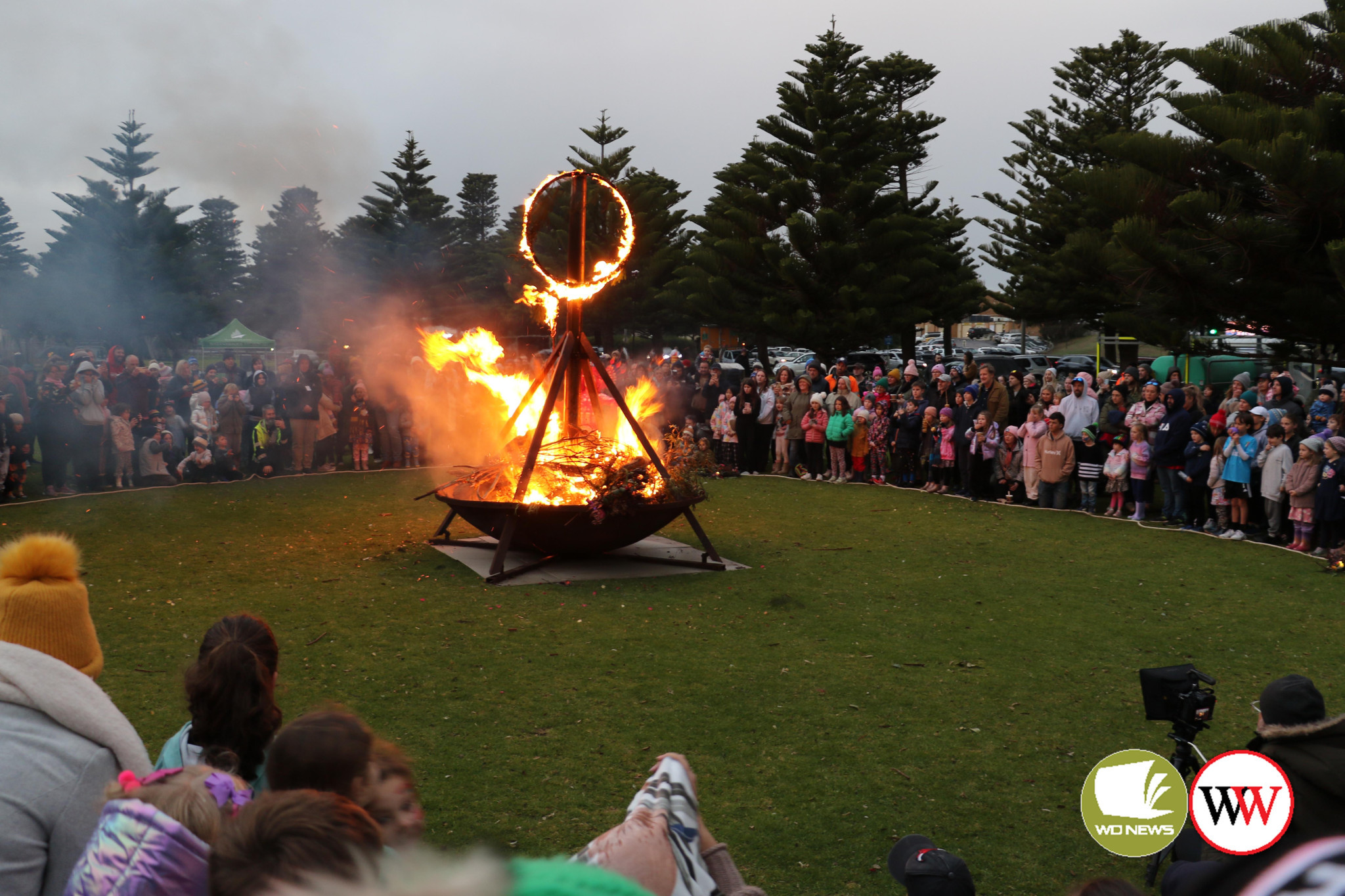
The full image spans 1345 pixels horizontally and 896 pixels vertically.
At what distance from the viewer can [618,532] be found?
8352mm

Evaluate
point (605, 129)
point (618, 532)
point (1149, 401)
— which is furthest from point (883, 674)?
point (605, 129)

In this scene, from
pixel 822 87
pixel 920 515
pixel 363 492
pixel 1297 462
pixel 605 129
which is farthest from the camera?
pixel 605 129

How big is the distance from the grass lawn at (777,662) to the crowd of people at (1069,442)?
2.09 feet

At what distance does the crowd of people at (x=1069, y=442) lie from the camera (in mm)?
9633

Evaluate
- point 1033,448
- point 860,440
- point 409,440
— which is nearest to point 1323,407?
point 1033,448

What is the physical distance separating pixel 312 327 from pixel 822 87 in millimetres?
24591

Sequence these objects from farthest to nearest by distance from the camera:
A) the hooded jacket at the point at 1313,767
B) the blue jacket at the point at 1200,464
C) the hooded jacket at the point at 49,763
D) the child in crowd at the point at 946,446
Result: the child in crowd at the point at 946,446
the blue jacket at the point at 1200,464
the hooded jacket at the point at 1313,767
the hooded jacket at the point at 49,763

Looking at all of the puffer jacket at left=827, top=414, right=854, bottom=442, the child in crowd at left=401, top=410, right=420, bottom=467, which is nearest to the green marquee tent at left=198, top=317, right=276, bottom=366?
the child in crowd at left=401, top=410, right=420, bottom=467

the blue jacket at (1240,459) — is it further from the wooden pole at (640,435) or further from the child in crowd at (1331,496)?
the wooden pole at (640,435)

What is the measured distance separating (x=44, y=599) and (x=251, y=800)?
120cm

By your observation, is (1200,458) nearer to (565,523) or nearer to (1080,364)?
(565,523)

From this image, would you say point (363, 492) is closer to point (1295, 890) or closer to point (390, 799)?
point (390, 799)

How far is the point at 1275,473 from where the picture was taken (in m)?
9.56

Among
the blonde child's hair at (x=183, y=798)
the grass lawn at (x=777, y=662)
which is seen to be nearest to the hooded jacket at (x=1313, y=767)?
the grass lawn at (x=777, y=662)
